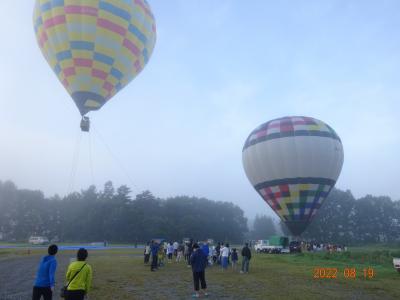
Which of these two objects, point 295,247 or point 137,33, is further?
point 295,247

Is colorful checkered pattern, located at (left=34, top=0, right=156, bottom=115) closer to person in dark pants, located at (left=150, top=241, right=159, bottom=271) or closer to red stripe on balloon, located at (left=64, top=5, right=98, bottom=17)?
red stripe on balloon, located at (left=64, top=5, right=98, bottom=17)

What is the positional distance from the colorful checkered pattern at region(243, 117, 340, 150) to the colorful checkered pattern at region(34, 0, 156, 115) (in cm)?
1601

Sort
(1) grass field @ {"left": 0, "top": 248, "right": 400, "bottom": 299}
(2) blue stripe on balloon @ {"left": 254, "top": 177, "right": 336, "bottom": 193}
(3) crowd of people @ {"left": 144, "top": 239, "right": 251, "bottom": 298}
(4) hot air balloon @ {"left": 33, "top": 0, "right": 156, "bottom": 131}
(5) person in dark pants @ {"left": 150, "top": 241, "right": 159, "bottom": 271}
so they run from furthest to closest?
(2) blue stripe on balloon @ {"left": 254, "top": 177, "right": 336, "bottom": 193} < (4) hot air balloon @ {"left": 33, "top": 0, "right": 156, "bottom": 131} < (5) person in dark pants @ {"left": 150, "top": 241, "right": 159, "bottom": 271} < (3) crowd of people @ {"left": 144, "top": 239, "right": 251, "bottom": 298} < (1) grass field @ {"left": 0, "top": 248, "right": 400, "bottom": 299}

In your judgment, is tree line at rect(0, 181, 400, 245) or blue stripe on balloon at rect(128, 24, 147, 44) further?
tree line at rect(0, 181, 400, 245)

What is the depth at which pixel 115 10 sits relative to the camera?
84.1 feet

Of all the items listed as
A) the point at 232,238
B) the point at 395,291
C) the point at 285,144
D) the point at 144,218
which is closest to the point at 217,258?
the point at 395,291

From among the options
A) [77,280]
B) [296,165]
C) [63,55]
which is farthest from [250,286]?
[296,165]

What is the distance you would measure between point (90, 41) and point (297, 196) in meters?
22.5

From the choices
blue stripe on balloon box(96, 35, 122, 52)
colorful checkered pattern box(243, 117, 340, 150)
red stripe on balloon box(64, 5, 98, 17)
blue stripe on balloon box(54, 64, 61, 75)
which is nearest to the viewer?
red stripe on balloon box(64, 5, 98, 17)

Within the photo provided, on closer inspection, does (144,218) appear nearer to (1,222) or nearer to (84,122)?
(1,222)

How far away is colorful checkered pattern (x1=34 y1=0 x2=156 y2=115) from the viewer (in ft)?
82.6

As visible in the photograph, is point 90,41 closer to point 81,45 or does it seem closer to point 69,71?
point 81,45

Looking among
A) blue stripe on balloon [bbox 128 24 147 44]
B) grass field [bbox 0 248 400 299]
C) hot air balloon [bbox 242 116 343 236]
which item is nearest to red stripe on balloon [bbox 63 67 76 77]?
blue stripe on balloon [bbox 128 24 147 44]

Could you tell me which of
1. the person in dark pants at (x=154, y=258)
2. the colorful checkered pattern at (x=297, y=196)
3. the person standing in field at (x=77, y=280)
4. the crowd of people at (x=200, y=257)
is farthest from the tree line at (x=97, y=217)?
the person standing in field at (x=77, y=280)
